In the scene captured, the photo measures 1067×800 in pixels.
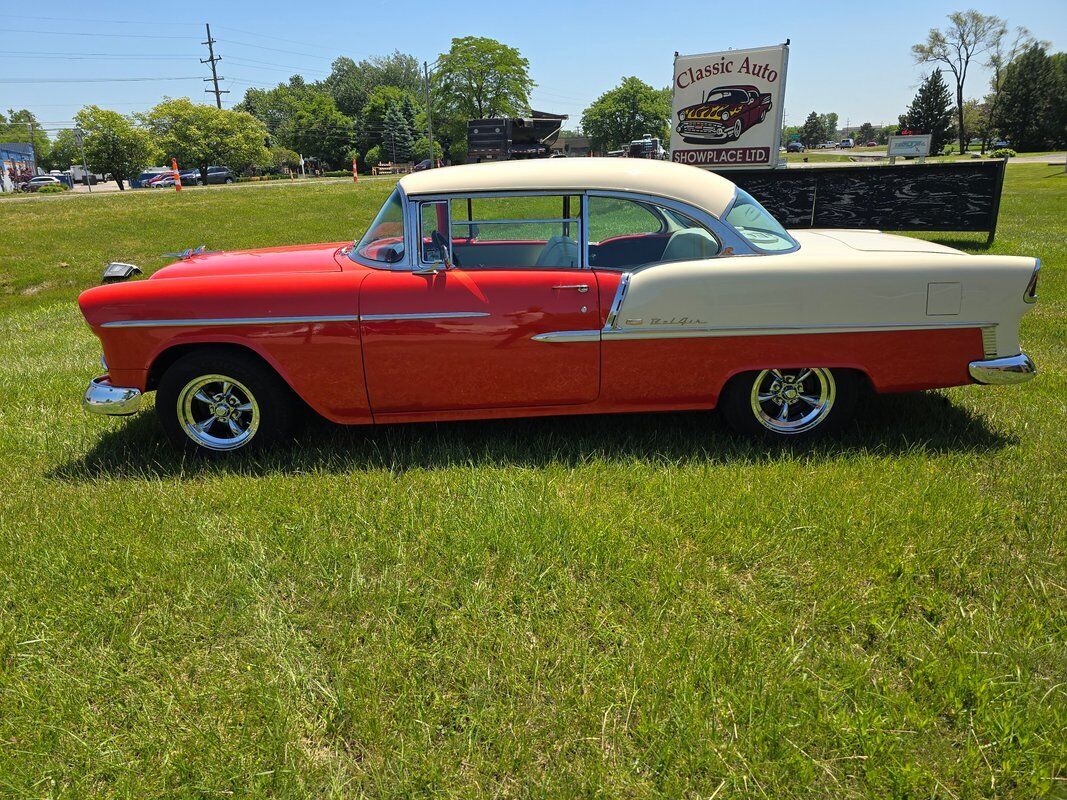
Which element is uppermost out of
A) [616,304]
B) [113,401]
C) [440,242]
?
[440,242]

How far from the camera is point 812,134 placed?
126812 mm

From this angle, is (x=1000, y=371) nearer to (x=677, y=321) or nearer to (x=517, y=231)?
(x=677, y=321)

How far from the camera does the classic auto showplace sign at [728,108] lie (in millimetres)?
11219

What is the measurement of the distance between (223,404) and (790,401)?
317 centimetres

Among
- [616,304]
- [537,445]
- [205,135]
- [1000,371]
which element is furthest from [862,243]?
[205,135]

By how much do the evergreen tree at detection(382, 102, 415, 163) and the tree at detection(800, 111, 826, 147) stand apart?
81588 mm

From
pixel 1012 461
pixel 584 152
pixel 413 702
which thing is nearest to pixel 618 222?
pixel 1012 461

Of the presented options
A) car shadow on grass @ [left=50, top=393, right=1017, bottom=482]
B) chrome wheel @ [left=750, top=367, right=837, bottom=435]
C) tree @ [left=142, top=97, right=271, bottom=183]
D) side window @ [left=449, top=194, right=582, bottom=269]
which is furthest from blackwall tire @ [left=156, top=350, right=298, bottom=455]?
tree @ [left=142, top=97, right=271, bottom=183]

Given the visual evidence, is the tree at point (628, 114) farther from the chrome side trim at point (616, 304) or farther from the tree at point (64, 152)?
the chrome side trim at point (616, 304)

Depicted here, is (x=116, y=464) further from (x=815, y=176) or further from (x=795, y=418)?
(x=815, y=176)

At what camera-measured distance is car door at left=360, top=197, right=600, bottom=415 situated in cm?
361

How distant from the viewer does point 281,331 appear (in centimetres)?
364

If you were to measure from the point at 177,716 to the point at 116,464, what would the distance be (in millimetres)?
2247

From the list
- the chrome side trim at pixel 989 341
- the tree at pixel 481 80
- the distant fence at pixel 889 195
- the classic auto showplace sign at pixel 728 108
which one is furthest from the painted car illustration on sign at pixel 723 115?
the tree at pixel 481 80
